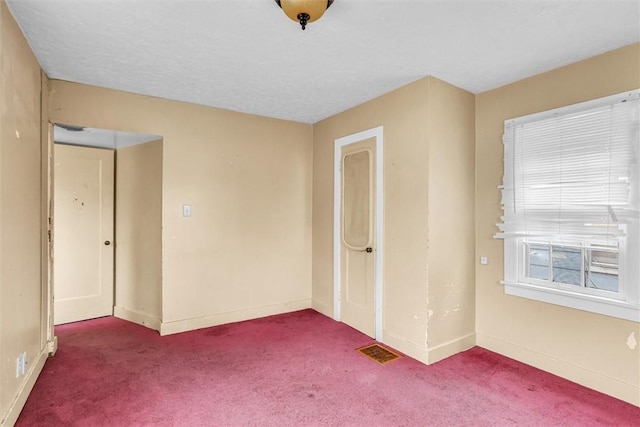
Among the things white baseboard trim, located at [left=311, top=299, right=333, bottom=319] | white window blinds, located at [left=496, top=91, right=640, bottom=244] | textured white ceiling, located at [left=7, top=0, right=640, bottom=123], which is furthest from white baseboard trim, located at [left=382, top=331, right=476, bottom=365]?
textured white ceiling, located at [left=7, top=0, right=640, bottom=123]

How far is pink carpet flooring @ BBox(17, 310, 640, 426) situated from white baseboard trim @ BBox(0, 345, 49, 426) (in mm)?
49

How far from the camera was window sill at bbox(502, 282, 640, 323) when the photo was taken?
2.28m

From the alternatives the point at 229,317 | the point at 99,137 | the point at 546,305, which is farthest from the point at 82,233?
the point at 546,305

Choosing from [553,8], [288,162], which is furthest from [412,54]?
[288,162]

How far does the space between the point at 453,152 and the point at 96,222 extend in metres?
4.02

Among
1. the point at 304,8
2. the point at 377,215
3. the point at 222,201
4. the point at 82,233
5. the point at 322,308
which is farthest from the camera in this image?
the point at 322,308

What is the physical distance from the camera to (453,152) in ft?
9.85

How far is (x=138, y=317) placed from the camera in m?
3.75

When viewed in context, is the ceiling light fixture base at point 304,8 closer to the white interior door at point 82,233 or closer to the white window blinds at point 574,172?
the white window blinds at point 574,172

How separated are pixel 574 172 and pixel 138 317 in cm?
440

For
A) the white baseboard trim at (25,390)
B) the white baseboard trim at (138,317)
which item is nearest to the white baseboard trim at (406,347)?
the white baseboard trim at (138,317)

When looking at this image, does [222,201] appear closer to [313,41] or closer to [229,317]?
[229,317]

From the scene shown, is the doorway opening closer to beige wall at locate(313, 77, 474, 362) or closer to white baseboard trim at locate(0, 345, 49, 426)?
white baseboard trim at locate(0, 345, 49, 426)

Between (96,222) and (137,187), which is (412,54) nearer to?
(137,187)
